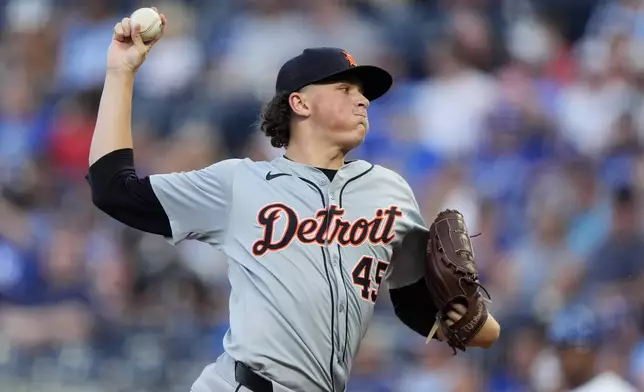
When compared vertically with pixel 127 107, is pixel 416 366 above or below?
below

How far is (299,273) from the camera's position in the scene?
2771 millimetres

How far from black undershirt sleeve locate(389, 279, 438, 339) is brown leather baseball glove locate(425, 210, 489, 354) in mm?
117

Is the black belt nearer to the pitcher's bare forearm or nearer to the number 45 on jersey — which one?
the number 45 on jersey

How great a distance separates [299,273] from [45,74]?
515cm

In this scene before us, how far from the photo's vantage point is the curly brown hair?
Answer: 311 cm

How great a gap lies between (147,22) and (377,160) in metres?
3.57

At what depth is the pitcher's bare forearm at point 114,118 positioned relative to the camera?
2.83 m

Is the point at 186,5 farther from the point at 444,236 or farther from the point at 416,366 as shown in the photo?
the point at 444,236

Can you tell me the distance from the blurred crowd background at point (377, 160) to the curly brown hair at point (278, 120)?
2.35 metres

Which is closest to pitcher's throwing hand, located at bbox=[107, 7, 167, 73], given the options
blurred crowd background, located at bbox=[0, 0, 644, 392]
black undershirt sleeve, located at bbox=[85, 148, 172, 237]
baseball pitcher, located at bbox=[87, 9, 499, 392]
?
baseball pitcher, located at bbox=[87, 9, 499, 392]

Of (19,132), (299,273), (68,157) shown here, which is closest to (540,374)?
(299,273)

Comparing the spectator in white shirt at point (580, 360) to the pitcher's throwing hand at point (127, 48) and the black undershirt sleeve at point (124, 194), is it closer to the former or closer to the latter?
the black undershirt sleeve at point (124, 194)

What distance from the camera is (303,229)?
9.33ft

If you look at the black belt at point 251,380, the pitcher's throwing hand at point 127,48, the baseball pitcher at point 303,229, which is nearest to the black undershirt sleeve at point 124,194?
the baseball pitcher at point 303,229
